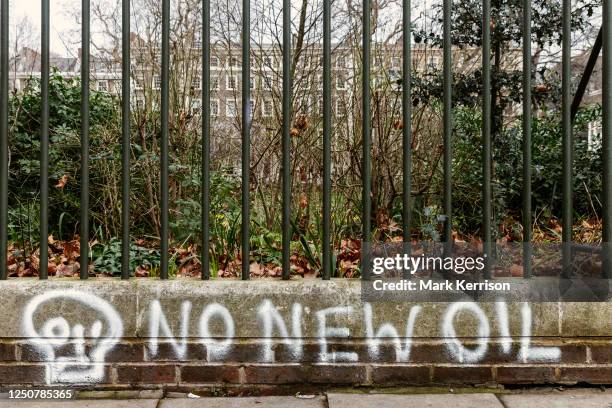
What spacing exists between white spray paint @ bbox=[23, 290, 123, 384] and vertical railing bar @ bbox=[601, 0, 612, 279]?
2.44 m

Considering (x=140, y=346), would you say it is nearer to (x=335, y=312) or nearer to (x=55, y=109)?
(x=335, y=312)

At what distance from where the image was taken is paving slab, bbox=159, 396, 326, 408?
286 cm

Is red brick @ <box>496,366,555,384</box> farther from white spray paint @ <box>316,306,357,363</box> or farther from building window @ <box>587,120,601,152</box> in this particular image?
building window @ <box>587,120,601,152</box>

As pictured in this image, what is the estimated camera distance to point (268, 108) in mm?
5168

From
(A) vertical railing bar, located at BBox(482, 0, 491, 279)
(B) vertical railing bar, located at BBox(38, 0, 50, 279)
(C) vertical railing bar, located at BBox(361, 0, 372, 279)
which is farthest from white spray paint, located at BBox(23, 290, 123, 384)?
(A) vertical railing bar, located at BBox(482, 0, 491, 279)

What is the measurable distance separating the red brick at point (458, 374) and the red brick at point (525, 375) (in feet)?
0.29

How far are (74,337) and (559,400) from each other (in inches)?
92.9

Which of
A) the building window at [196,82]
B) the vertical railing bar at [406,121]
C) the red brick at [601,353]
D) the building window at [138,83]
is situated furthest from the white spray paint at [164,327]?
the building window at [138,83]

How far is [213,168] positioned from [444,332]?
2644 millimetres

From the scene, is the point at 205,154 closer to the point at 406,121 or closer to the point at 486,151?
the point at 406,121

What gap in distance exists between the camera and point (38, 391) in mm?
2992

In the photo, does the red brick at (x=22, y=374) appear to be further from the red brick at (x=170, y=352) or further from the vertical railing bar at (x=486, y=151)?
the vertical railing bar at (x=486, y=151)

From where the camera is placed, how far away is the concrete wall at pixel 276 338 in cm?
299

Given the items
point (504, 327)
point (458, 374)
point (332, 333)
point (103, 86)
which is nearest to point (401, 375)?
point (458, 374)
